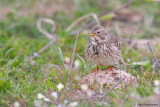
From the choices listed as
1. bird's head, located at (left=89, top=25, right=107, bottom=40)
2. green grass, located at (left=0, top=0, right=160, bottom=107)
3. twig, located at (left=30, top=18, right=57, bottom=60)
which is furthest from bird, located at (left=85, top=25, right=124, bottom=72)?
twig, located at (left=30, top=18, right=57, bottom=60)

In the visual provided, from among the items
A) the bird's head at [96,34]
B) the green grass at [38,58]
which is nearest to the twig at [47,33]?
the green grass at [38,58]

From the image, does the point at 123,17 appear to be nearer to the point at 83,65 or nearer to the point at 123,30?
the point at 123,30

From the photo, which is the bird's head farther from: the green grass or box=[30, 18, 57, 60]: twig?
box=[30, 18, 57, 60]: twig

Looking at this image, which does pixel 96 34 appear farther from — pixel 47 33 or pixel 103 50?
pixel 47 33

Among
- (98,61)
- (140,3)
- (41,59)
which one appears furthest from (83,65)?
(140,3)

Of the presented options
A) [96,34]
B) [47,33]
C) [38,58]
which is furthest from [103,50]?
[47,33]

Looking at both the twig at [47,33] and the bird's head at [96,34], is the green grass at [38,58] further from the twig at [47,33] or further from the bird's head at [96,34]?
the bird's head at [96,34]
